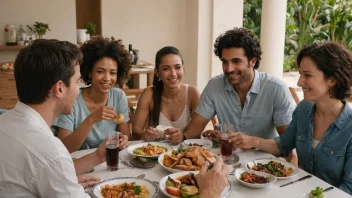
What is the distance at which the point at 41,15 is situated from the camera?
18.6 ft

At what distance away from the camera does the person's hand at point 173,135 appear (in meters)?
2.21

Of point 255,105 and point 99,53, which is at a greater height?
point 99,53

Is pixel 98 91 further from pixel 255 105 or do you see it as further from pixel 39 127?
pixel 39 127

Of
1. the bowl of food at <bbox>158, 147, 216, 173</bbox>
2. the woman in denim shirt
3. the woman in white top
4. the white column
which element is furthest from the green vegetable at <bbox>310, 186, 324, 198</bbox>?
the white column

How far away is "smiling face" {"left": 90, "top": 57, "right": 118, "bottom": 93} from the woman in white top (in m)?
0.39

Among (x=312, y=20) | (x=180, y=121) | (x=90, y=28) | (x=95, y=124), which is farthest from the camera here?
(x=312, y=20)

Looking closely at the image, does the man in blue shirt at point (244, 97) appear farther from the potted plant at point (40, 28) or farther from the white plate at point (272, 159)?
the potted plant at point (40, 28)

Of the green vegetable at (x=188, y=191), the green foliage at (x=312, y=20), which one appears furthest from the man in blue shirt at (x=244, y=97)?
the green foliage at (x=312, y=20)

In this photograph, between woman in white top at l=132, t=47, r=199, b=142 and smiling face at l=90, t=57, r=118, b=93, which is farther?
woman in white top at l=132, t=47, r=199, b=142

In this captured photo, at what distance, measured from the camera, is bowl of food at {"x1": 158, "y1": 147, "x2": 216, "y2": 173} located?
176 cm

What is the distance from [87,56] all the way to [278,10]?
3764mm

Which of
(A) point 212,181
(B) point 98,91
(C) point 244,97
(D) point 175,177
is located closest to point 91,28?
(B) point 98,91

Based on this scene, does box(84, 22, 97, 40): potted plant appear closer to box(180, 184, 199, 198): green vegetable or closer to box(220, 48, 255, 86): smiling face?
box(220, 48, 255, 86): smiling face

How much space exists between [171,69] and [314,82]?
1036 millimetres
